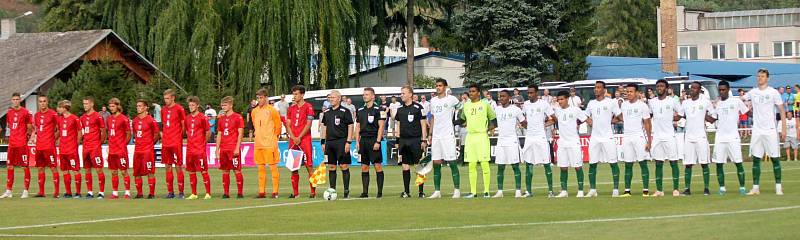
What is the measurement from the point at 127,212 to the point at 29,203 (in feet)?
13.1

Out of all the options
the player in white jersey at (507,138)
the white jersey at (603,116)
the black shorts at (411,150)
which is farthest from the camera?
the black shorts at (411,150)

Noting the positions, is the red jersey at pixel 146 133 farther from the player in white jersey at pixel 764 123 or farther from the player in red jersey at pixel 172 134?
the player in white jersey at pixel 764 123

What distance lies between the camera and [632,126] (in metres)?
22.8

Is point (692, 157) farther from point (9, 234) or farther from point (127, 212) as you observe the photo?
point (9, 234)

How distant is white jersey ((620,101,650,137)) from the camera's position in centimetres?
2259

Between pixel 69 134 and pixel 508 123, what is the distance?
9460mm

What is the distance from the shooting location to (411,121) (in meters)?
23.6

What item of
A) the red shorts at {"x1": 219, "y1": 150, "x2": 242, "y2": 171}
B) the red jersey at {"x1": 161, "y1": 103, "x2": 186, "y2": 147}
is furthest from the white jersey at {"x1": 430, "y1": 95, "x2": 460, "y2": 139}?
the red jersey at {"x1": 161, "y1": 103, "x2": 186, "y2": 147}

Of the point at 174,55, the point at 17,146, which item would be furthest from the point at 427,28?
the point at 17,146

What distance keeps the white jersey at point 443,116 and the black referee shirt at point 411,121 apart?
0.94 feet

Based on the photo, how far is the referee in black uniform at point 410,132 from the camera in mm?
23641

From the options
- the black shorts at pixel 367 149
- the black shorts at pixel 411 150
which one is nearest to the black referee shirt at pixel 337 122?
the black shorts at pixel 367 149

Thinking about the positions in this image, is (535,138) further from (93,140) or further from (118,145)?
(93,140)

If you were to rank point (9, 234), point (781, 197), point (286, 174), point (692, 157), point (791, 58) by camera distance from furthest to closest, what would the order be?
point (791, 58) < point (286, 174) < point (692, 157) < point (781, 197) < point (9, 234)
